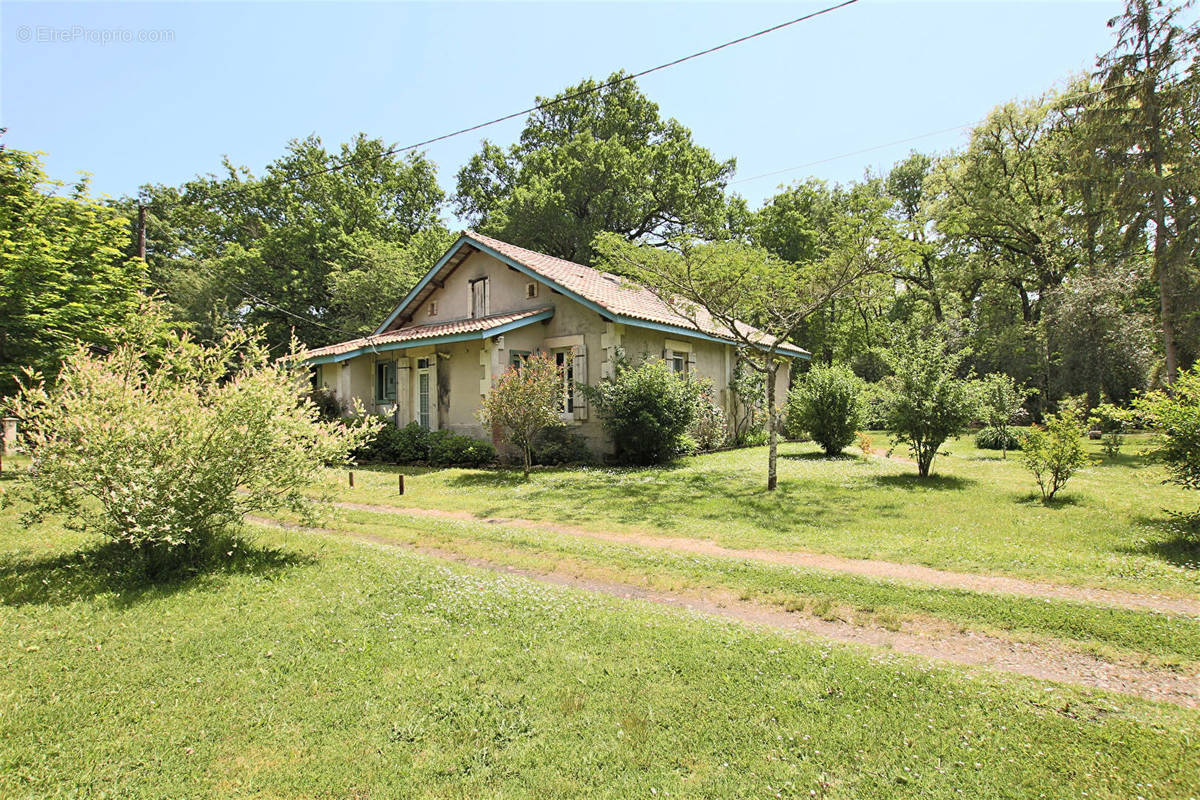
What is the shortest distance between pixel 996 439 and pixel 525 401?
1584cm

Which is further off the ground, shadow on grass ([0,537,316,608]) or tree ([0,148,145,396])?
tree ([0,148,145,396])

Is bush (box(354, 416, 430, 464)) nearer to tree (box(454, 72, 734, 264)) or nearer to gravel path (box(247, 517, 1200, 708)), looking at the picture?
gravel path (box(247, 517, 1200, 708))

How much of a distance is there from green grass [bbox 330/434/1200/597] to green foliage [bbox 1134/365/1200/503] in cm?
33

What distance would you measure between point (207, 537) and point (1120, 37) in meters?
26.8

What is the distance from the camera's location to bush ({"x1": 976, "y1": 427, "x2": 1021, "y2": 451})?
18.0m

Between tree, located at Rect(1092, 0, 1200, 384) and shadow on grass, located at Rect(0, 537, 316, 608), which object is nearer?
shadow on grass, located at Rect(0, 537, 316, 608)

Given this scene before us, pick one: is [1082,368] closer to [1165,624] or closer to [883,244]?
[883,244]

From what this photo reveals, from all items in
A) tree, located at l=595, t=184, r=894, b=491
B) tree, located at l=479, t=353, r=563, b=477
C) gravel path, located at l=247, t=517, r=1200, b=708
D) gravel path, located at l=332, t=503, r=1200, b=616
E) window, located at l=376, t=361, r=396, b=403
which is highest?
tree, located at l=595, t=184, r=894, b=491

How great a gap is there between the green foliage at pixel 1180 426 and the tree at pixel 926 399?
3895 mm

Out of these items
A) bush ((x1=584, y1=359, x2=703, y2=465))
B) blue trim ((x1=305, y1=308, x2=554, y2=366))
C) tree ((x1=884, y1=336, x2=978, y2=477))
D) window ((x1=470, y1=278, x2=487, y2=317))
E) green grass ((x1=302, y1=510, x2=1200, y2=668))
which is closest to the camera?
green grass ((x1=302, y1=510, x2=1200, y2=668))

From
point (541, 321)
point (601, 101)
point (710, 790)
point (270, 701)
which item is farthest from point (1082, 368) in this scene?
point (601, 101)

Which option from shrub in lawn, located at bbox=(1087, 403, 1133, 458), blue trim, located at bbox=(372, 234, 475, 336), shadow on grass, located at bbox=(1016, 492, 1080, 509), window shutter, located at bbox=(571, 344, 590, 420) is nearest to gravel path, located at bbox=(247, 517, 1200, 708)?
shrub in lawn, located at bbox=(1087, 403, 1133, 458)

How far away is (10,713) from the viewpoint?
338cm

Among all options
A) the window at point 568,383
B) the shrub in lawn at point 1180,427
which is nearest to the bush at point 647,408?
the window at point 568,383
